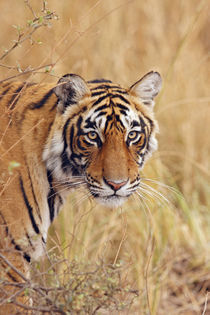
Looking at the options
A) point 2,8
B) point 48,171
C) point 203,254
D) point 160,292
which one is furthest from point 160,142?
point 48,171

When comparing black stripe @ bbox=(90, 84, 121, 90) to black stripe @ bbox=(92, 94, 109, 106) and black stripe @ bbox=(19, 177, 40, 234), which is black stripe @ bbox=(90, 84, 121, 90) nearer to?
black stripe @ bbox=(92, 94, 109, 106)

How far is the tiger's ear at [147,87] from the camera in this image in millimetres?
3479

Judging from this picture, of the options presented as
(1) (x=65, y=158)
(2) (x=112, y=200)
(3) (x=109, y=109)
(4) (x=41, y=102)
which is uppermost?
(4) (x=41, y=102)

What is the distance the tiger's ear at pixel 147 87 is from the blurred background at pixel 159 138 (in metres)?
0.37

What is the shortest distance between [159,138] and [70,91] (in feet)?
10.6

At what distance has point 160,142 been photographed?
6445mm

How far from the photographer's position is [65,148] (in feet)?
11.1

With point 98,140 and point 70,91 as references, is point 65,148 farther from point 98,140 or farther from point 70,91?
point 70,91

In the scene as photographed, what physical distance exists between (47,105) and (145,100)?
1.92 feet

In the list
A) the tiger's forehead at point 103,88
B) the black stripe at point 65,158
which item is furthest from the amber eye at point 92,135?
the tiger's forehead at point 103,88

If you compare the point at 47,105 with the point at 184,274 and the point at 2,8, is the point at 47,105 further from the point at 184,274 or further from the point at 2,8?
the point at 2,8

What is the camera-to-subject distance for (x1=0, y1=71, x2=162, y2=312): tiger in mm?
3178

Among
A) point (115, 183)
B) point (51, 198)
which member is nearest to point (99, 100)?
point (115, 183)

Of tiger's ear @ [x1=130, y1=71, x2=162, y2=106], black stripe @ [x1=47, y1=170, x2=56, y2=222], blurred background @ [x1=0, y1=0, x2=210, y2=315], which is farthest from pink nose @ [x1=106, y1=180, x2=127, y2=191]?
tiger's ear @ [x1=130, y1=71, x2=162, y2=106]
